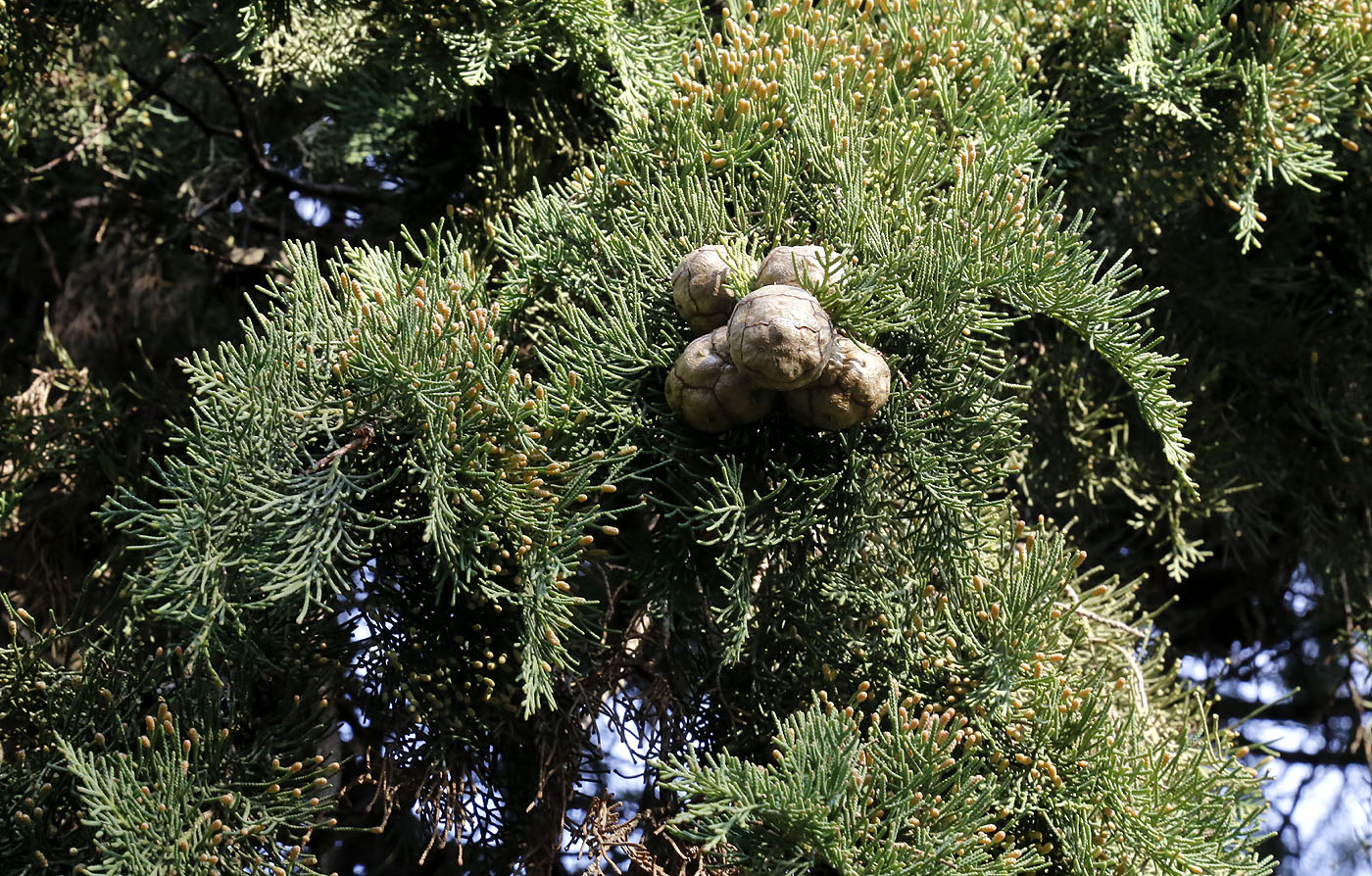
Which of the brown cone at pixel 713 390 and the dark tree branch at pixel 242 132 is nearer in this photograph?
the brown cone at pixel 713 390

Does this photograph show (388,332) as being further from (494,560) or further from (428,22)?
(428,22)

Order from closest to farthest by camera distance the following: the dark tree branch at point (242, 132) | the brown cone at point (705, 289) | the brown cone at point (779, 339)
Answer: the brown cone at point (779, 339)
the brown cone at point (705, 289)
the dark tree branch at point (242, 132)

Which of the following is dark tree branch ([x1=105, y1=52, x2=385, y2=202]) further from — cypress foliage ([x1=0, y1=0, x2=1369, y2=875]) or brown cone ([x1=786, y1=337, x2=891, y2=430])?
brown cone ([x1=786, y1=337, x2=891, y2=430])

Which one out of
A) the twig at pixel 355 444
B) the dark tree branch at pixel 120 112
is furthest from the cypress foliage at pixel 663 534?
the dark tree branch at pixel 120 112

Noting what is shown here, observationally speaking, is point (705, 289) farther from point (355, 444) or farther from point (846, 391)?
point (355, 444)

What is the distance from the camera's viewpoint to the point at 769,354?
1.33m

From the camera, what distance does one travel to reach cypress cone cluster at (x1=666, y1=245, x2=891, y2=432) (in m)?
1.34

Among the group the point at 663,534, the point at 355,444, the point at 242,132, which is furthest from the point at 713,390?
the point at 242,132

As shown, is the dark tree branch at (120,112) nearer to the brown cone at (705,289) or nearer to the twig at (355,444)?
the twig at (355,444)

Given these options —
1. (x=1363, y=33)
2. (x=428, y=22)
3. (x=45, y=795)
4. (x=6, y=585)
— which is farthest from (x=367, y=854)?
(x=1363, y=33)

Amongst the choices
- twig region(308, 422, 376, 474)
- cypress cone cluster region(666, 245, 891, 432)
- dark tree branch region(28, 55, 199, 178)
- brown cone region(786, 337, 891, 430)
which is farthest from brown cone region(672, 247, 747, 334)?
dark tree branch region(28, 55, 199, 178)

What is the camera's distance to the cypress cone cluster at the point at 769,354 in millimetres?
1345

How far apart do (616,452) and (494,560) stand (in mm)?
192

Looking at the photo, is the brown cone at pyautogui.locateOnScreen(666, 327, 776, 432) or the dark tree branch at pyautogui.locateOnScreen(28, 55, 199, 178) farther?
the dark tree branch at pyautogui.locateOnScreen(28, 55, 199, 178)
